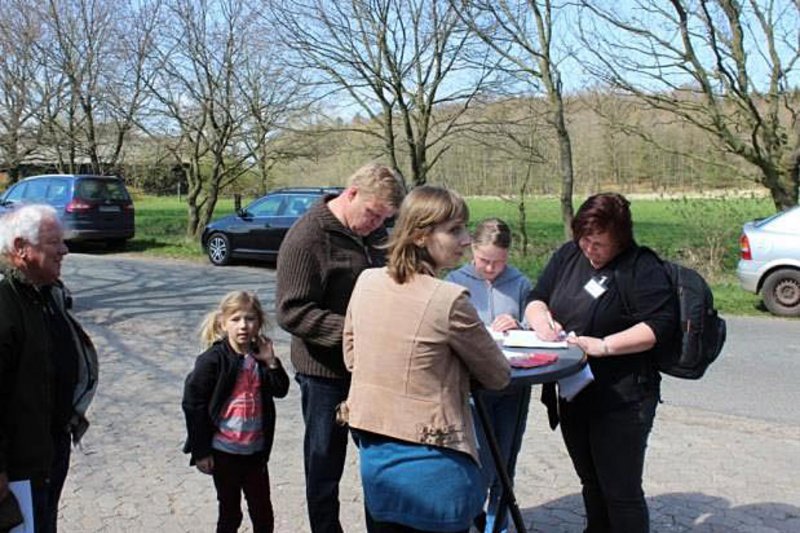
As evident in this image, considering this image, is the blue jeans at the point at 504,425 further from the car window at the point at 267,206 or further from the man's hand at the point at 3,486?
the car window at the point at 267,206

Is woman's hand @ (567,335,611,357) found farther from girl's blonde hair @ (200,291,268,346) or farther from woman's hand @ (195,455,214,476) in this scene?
woman's hand @ (195,455,214,476)

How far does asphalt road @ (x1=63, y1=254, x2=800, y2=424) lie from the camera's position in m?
6.30

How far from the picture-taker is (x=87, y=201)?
1709 centimetres

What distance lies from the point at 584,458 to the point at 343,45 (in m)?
14.6

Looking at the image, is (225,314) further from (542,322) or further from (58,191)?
(58,191)

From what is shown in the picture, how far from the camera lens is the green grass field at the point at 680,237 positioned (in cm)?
1322

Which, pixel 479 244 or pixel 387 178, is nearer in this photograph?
pixel 387 178

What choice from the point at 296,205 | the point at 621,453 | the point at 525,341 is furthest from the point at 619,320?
the point at 296,205

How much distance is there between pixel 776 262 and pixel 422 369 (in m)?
9.45

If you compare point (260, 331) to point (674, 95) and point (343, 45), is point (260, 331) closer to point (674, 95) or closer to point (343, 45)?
point (674, 95)

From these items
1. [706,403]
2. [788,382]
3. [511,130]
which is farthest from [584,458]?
[511,130]

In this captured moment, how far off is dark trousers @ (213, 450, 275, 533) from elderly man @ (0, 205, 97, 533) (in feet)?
2.50

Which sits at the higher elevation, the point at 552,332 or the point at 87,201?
the point at 87,201

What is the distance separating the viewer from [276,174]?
70.8 ft
